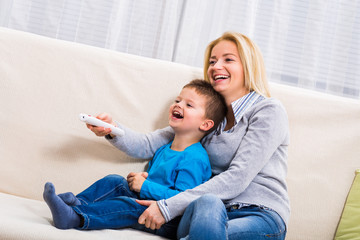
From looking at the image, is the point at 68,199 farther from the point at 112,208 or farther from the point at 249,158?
the point at 249,158

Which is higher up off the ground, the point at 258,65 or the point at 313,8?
the point at 313,8

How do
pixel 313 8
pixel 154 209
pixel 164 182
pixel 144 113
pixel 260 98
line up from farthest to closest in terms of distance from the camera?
pixel 313 8
pixel 144 113
pixel 260 98
pixel 164 182
pixel 154 209

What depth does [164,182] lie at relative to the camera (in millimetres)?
1240

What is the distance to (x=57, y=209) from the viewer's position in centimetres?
100

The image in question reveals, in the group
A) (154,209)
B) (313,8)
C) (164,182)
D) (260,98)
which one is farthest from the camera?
(313,8)

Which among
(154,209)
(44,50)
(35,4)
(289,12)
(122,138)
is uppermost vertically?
(289,12)

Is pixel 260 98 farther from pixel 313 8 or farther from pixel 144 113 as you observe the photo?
pixel 313 8

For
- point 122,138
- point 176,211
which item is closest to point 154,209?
point 176,211

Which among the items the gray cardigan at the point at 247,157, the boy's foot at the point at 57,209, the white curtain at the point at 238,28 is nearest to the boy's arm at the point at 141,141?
the gray cardigan at the point at 247,157

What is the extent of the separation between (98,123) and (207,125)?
373 millimetres

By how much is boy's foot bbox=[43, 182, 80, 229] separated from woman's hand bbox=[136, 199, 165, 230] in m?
0.19

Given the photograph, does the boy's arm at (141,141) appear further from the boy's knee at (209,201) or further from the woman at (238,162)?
the boy's knee at (209,201)

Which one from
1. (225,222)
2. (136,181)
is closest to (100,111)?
(136,181)

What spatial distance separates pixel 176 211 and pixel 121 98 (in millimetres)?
545
